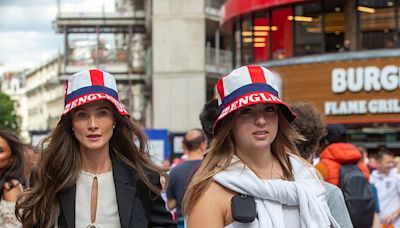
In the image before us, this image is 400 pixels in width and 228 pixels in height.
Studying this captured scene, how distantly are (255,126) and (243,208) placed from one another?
1.31ft

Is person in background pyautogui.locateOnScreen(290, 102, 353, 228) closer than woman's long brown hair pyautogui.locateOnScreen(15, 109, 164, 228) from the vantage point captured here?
No

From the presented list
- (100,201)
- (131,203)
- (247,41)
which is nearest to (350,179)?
(131,203)

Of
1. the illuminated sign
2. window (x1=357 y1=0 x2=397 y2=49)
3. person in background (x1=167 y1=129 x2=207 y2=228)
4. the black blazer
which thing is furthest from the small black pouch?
window (x1=357 y1=0 x2=397 y2=49)

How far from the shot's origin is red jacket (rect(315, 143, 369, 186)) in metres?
6.11

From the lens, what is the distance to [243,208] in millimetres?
3527

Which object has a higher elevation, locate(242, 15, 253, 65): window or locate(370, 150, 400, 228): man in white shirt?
locate(242, 15, 253, 65): window

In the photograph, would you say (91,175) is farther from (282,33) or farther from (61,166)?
(282,33)

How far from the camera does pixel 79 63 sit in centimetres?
4159

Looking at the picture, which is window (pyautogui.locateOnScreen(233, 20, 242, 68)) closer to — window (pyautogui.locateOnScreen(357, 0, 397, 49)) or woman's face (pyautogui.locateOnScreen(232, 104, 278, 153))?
window (pyautogui.locateOnScreen(357, 0, 397, 49))

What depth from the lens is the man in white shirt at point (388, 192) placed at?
10820 millimetres

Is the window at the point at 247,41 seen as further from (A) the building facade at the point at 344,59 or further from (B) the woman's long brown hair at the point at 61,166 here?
(B) the woman's long brown hair at the point at 61,166

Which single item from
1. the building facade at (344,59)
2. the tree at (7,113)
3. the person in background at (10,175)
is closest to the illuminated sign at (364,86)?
the building facade at (344,59)

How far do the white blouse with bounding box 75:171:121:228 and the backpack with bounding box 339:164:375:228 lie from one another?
226cm

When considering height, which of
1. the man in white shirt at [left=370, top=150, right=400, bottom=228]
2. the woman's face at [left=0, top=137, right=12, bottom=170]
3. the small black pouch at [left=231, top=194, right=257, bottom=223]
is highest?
the small black pouch at [left=231, top=194, right=257, bottom=223]
